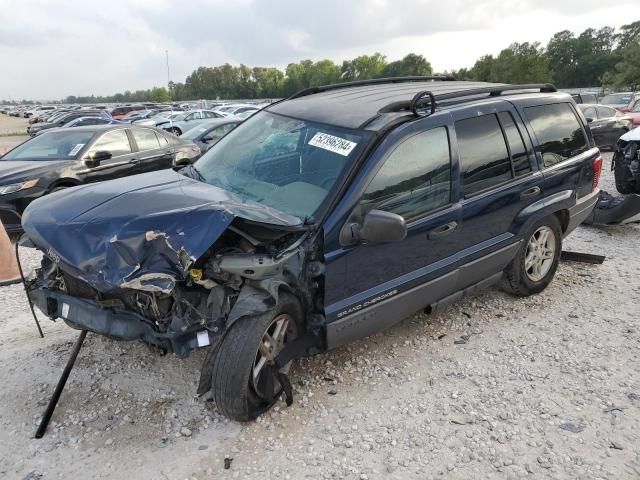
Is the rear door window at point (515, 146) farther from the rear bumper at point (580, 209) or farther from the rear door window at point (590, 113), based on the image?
the rear door window at point (590, 113)

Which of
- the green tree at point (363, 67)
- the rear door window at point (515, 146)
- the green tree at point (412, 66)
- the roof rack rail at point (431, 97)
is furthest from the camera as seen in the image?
the green tree at point (363, 67)

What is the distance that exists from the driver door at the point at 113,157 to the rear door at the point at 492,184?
19.4ft

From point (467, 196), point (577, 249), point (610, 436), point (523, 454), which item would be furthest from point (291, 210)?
point (577, 249)

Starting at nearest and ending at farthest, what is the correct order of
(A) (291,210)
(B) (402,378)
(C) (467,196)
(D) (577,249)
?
1. (A) (291,210)
2. (B) (402,378)
3. (C) (467,196)
4. (D) (577,249)

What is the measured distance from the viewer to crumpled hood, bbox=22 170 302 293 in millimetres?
2539

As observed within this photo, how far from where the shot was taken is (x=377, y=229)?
285 centimetres

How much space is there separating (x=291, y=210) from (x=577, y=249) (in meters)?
4.36

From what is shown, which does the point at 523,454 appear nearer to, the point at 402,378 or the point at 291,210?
the point at 402,378

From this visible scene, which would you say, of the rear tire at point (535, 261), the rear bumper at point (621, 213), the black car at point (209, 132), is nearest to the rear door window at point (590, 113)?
the rear bumper at point (621, 213)

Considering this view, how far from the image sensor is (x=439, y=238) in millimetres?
3494

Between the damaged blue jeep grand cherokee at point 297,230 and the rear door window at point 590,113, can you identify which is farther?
the rear door window at point 590,113

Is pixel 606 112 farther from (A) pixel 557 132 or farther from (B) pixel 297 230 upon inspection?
(B) pixel 297 230

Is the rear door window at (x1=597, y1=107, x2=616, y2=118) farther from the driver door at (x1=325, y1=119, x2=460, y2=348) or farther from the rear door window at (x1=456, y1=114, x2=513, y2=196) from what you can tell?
the driver door at (x1=325, y1=119, x2=460, y2=348)

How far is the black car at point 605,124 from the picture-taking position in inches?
526
